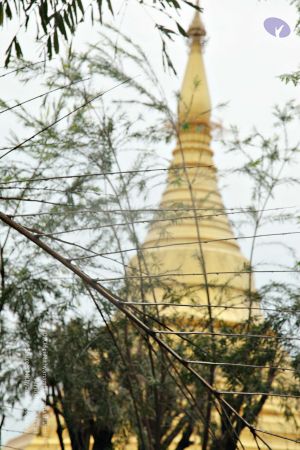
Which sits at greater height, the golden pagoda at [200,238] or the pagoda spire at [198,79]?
the pagoda spire at [198,79]

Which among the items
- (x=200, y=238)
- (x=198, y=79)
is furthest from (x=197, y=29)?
(x=200, y=238)

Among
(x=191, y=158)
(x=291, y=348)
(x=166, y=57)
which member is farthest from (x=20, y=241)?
(x=191, y=158)

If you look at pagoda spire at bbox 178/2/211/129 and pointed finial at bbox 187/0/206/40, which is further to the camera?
pagoda spire at bbox 178/2/211/129

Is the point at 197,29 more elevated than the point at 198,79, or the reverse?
the point at 197,29

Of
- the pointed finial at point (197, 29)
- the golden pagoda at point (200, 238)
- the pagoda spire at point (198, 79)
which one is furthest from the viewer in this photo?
the pagoda spire at point (198, 79)

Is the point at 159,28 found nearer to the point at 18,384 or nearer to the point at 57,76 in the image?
the point at 57,76

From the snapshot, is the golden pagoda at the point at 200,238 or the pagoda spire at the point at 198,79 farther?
the pagoda spire at the point at 198,79

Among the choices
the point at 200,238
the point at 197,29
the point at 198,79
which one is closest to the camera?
the point at 200,238

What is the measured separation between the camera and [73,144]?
20.9 ft

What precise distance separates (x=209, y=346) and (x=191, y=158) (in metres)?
6.02

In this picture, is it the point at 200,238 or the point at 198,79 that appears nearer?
the point at 200,238

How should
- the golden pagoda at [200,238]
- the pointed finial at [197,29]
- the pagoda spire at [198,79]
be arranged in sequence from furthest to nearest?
1. the pagoda spire at [198,79]
2. the pointed finial at [197,29]
3. the golden pagoda at [200,238]

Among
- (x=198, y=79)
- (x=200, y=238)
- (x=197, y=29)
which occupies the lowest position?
(x=200, y=238)

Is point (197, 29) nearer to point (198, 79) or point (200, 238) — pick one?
point (198, 79)
